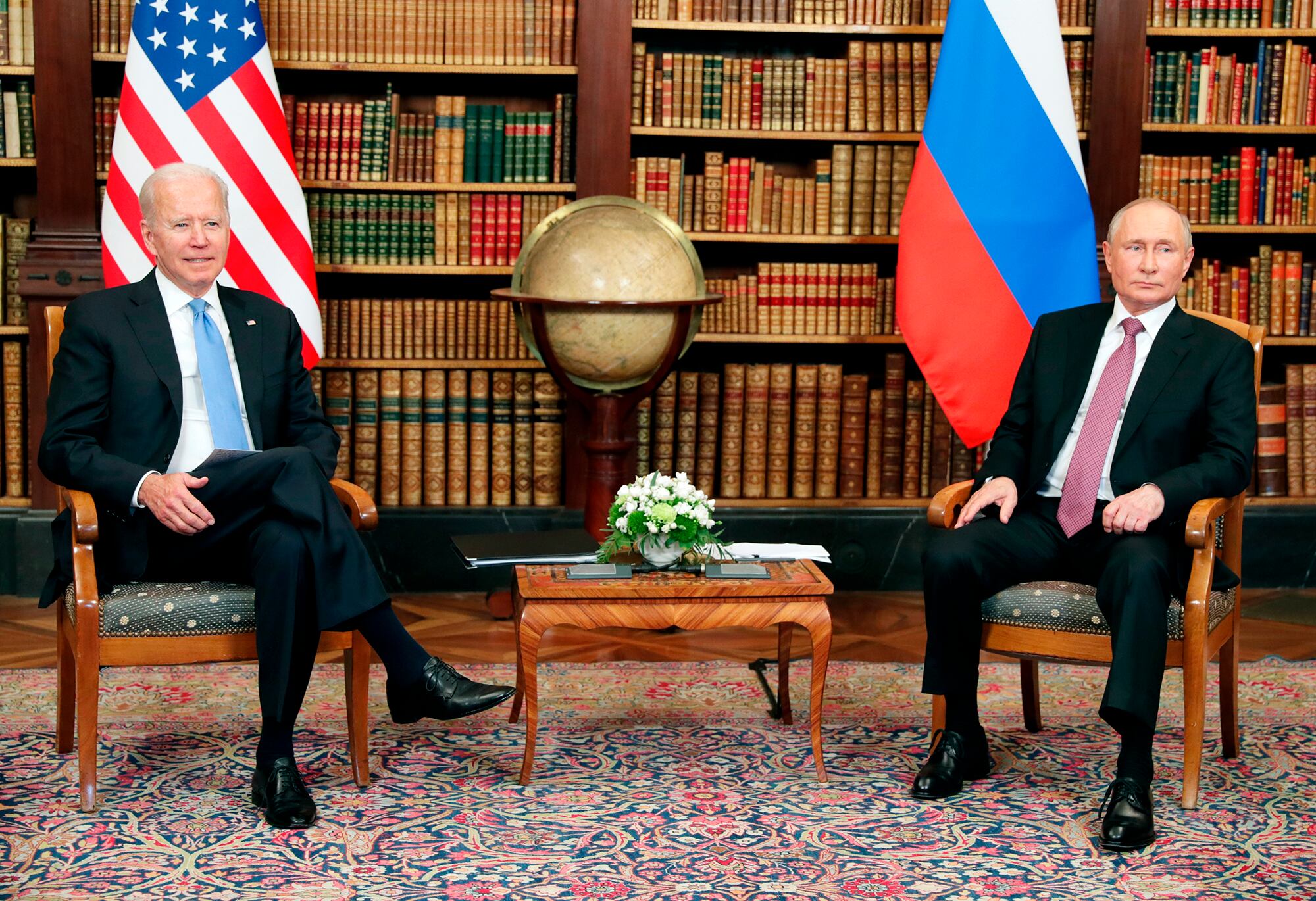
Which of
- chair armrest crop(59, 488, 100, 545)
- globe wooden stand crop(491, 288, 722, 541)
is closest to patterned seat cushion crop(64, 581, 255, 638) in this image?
chair armrest crop(59, 488, 100, 545)

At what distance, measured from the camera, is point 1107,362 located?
340 cm

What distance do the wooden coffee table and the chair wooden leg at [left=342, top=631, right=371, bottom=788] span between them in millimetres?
352

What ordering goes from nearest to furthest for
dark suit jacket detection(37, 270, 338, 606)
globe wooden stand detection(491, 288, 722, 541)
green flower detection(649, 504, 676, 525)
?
dark suit jacket detection(37, 270, 338, 606)
green flower detection(649, 504, 676, 525)
globe wooden stand detection(491, 288, 722, 541)

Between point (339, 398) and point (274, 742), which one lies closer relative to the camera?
point (274, 742)

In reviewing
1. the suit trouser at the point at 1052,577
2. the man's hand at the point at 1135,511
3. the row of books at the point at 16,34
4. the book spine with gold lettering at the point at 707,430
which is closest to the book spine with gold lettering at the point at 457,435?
the book spine with gold lettering at the point at 707,430

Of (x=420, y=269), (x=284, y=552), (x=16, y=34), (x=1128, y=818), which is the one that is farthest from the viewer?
(x=420, y=269)

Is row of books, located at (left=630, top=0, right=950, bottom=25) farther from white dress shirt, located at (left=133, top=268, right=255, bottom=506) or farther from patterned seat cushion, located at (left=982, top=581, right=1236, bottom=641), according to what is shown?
patterned seat cushion, located at (left=982, top=581, right=1236, bottom=641)

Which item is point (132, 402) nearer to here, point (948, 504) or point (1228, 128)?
point (948, 504)

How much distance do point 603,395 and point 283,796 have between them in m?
1.98

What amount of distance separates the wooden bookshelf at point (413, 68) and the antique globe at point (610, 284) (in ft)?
2.79

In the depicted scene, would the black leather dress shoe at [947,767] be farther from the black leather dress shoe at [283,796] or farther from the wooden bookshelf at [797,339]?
the wooden bookshelf at [797,339]

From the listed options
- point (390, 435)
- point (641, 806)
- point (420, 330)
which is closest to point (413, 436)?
point (390, 435)

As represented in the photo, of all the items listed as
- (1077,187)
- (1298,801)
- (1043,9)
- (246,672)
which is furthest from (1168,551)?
(246,672)

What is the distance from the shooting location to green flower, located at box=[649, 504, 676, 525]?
3.20 m
